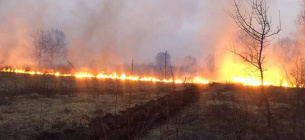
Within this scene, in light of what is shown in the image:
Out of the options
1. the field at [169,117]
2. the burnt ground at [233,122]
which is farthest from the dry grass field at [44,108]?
the burnt ground at [233,122]

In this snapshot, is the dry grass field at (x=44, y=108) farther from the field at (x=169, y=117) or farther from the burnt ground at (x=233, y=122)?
the burnt ground at (x=233, y=122)

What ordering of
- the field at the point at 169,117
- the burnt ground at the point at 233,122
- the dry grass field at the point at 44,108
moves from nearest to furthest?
the burnt ground at the point at 233,122 < the field at the point at 169,117 < the dry grass field at the point at 44,108

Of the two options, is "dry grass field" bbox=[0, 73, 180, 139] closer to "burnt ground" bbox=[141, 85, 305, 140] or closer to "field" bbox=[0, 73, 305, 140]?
"field" bbox=[0, 73, 305, 140]

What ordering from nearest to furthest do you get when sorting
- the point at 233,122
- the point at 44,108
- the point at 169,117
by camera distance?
the point at 233,122, the point at 169,117, the point at 44,108

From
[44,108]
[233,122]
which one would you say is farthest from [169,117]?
[44,108]

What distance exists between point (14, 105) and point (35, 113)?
9.86 ft

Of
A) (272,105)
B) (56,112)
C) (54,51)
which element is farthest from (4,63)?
(272,105)

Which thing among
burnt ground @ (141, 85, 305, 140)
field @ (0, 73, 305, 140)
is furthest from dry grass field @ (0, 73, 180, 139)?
burnt ground @ (141, 85, 305, 140)

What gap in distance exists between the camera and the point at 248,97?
20.8 meters

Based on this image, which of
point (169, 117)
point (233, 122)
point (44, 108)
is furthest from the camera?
point (44, 108)

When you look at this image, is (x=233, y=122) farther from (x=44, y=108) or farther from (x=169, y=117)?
(x=44, y=108)

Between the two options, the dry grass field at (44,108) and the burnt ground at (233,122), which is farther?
the dry grass field at (44,108)

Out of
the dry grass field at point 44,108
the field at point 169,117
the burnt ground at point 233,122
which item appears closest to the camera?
the burnt ground at point 233,122

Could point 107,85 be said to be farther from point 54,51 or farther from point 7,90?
point 54,51
